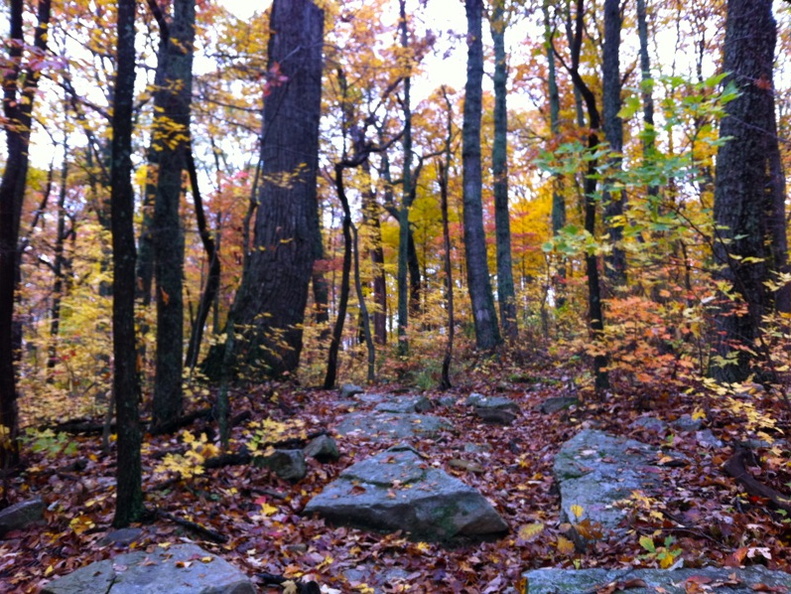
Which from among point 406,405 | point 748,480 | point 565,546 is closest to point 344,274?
point 406,405

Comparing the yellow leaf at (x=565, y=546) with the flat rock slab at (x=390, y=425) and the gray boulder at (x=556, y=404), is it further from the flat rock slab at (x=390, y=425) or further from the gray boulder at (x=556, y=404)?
the gray boulder at (x=556, y=404)

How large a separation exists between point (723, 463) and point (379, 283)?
19804 mm

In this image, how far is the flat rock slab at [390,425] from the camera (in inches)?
287

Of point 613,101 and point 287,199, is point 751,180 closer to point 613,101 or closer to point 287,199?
point 613,101

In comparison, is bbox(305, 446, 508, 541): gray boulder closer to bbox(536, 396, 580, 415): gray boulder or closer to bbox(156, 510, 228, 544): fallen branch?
bbox(156, 510, 228, 544): fallen branch

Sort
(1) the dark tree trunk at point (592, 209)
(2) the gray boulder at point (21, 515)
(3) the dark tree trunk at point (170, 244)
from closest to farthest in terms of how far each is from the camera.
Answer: (2) the gray boulder at point (21, 515), (3) the dark tree trunk at point (170, 244), (1) the dark tree trunk at point (592, 209)

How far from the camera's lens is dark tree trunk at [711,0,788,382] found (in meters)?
5.86

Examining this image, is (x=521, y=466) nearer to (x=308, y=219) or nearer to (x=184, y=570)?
(x=184, y=570)

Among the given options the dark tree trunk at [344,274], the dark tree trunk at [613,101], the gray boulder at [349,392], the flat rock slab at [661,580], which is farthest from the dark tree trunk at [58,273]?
the flat rock slab at [661,580]

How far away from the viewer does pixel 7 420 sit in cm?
547

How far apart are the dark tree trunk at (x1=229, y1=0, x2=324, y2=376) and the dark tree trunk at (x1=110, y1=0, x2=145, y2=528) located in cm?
539

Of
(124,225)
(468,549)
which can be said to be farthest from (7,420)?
(468,549)

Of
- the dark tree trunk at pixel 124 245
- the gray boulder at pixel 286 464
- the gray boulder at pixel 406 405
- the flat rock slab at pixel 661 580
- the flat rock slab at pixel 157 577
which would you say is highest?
the dark tree trunk at pixel 124 245

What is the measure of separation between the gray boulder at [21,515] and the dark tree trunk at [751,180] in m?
6.94
